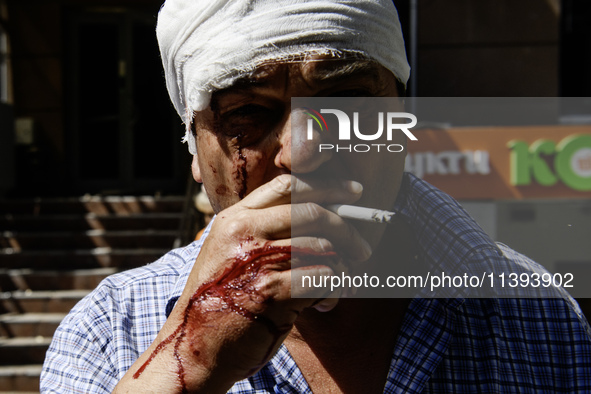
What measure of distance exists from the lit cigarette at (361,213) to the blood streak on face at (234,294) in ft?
0.27

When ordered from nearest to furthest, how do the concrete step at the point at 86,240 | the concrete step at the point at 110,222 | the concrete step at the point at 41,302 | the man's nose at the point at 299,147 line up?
the man's nose at the point at 299,147 → the concrete step at the point at 41,302 → the concrete step at the point at 86,240 → the concrete step at the point at 110,222

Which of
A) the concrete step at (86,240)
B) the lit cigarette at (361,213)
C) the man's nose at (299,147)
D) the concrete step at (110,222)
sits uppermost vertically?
the man's nose at (299,147)

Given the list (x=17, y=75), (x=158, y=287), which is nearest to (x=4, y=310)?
(x=17, y=75)

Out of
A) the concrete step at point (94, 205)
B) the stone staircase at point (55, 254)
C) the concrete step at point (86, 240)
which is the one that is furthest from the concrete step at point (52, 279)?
the concrete step at point (94, 205)

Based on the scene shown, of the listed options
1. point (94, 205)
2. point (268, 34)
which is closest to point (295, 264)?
point (268, 34)

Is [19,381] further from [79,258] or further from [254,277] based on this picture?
[254,277]

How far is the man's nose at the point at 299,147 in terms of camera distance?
3.65 feet

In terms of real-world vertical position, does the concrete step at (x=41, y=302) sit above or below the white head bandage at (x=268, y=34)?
below

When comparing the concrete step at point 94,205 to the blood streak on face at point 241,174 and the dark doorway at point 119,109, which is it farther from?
the blood streak on face at point 241,174

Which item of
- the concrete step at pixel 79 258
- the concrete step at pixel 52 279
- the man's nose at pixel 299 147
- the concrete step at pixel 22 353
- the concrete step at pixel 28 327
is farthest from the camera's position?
the concrete step at pixel 79 258

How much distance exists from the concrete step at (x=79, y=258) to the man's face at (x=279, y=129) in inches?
252

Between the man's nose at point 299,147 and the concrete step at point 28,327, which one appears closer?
the man's nose at point 299,147

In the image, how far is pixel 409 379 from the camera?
1.36 metres

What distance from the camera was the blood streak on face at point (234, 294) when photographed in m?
1.05
